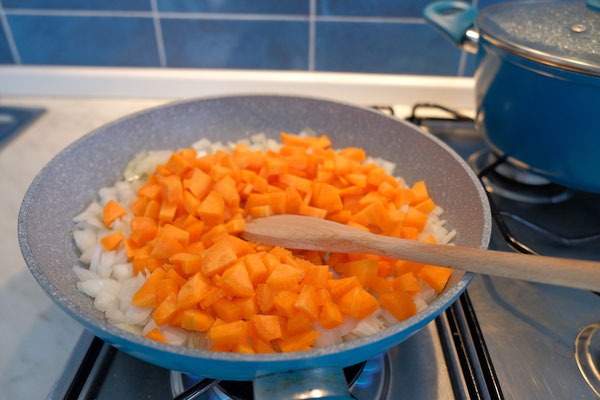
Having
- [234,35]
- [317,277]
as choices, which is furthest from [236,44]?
[317,277]

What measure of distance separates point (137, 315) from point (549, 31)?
898 mm

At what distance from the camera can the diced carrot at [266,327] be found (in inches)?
24.9

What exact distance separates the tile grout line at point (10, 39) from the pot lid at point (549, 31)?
4.80ft

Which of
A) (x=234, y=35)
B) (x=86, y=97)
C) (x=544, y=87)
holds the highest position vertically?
(x=544, y=87)

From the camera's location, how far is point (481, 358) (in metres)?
0.72

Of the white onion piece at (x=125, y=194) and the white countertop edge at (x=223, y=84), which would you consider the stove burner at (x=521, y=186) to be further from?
the white onion piece at (x=125, y=194)

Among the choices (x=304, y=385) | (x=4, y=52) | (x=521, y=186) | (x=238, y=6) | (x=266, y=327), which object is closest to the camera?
(x=304, y=385)

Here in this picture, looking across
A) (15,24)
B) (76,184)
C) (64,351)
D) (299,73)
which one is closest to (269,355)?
(64,351)

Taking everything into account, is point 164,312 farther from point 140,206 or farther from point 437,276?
point 437,276

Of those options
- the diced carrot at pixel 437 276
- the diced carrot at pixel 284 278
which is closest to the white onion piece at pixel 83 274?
the diced carrot at pixel 284 278

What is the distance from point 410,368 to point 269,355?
31cm

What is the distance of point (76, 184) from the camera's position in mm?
901

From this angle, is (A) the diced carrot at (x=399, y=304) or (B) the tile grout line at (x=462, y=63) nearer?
(A) the diced carrot at (x=399, y=304)

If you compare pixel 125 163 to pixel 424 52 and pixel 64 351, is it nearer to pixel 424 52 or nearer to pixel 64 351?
pixel 64 351
